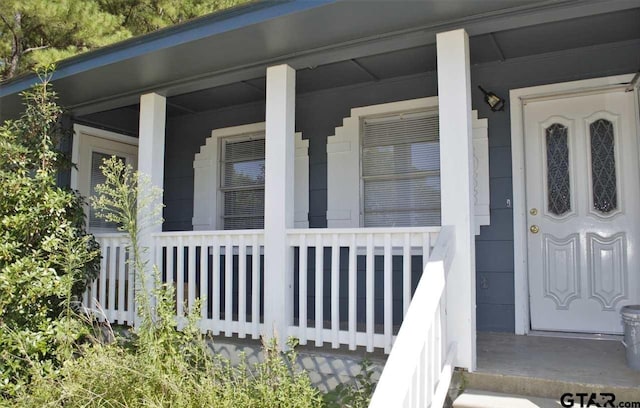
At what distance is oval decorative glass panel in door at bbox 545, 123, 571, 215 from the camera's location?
12.9 feet

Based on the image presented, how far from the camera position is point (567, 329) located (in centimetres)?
384

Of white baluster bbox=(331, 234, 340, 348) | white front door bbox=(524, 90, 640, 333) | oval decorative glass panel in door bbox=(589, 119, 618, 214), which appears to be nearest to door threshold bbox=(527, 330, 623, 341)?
white front door bbox=(524, 90, 640, 333)

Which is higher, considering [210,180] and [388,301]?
[210,180]

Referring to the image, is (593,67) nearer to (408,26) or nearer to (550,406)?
(408,26)

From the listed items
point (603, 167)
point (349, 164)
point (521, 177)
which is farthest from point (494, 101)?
point (349, 164)

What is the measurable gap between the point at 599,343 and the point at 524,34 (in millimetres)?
2312

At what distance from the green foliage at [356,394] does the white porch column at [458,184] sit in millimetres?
526

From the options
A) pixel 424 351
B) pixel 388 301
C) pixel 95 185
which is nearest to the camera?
pixel 424 351

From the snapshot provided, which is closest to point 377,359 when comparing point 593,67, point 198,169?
point 593,67

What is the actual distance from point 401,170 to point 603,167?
1.61 m

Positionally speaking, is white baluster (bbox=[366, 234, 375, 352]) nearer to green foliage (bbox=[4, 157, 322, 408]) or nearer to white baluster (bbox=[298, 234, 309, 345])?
white baluster (bbox=[298, 234, 309, 345])

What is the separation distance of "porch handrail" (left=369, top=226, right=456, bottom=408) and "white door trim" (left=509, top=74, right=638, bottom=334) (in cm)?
137

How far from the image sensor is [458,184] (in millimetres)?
2898

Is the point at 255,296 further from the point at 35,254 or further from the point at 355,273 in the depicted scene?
the point at 35,254
